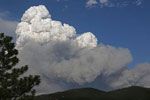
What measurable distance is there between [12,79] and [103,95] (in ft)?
467

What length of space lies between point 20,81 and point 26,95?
3.03 meters

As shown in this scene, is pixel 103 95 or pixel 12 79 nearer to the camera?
pixel 12 79

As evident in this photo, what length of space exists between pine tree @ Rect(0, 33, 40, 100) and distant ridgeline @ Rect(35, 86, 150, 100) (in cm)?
12137

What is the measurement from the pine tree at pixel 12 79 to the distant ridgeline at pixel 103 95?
398ft

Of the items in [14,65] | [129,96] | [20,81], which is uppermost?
[129,96]

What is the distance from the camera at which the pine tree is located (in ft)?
157

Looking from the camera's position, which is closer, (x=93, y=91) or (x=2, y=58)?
(x=2, y=58)

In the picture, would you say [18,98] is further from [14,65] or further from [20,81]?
[14,65]

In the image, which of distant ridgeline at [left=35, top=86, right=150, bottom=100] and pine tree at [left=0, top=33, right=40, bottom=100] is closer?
pine tree at [left=0, top=33, right=40, bottom=100]

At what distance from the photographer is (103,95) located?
605 ft

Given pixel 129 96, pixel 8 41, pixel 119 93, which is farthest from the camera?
pixel 119 93

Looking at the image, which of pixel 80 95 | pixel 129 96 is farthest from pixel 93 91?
pixel 129 96

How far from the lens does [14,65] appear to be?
171 ft

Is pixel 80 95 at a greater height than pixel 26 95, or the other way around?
pixel 80 95
